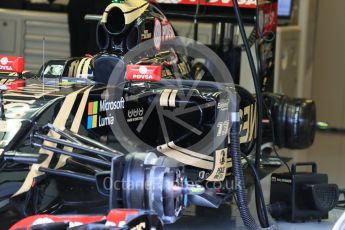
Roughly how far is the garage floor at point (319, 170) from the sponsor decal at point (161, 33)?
0.78 m

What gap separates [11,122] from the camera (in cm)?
222

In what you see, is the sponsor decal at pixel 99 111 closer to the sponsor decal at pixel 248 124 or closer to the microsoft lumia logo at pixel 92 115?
the microsoft lumia logo at pixel 92 115

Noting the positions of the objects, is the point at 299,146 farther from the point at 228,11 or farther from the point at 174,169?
the point at 174,169

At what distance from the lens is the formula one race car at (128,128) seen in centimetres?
202

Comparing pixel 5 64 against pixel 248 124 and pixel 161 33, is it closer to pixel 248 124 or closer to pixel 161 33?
pixel 161 33

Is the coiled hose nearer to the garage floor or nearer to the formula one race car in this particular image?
the formula one race car

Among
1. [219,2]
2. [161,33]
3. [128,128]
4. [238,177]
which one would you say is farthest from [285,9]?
[238,177]

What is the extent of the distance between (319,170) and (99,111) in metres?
2.33

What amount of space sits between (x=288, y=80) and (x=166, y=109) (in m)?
2.99

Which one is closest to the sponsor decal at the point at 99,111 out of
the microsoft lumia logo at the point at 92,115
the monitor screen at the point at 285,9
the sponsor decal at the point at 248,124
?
the microsoft lumia logo at the point at 92,115

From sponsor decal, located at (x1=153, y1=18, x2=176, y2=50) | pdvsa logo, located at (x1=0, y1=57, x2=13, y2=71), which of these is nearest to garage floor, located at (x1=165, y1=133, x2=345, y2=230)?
sponsor decal, located at (x1=153, y1=18, x2=176, y2=50)

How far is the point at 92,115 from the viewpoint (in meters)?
2.46

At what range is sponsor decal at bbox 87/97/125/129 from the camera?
246cm

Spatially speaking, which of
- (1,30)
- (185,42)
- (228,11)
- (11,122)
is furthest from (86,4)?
(11,122)
